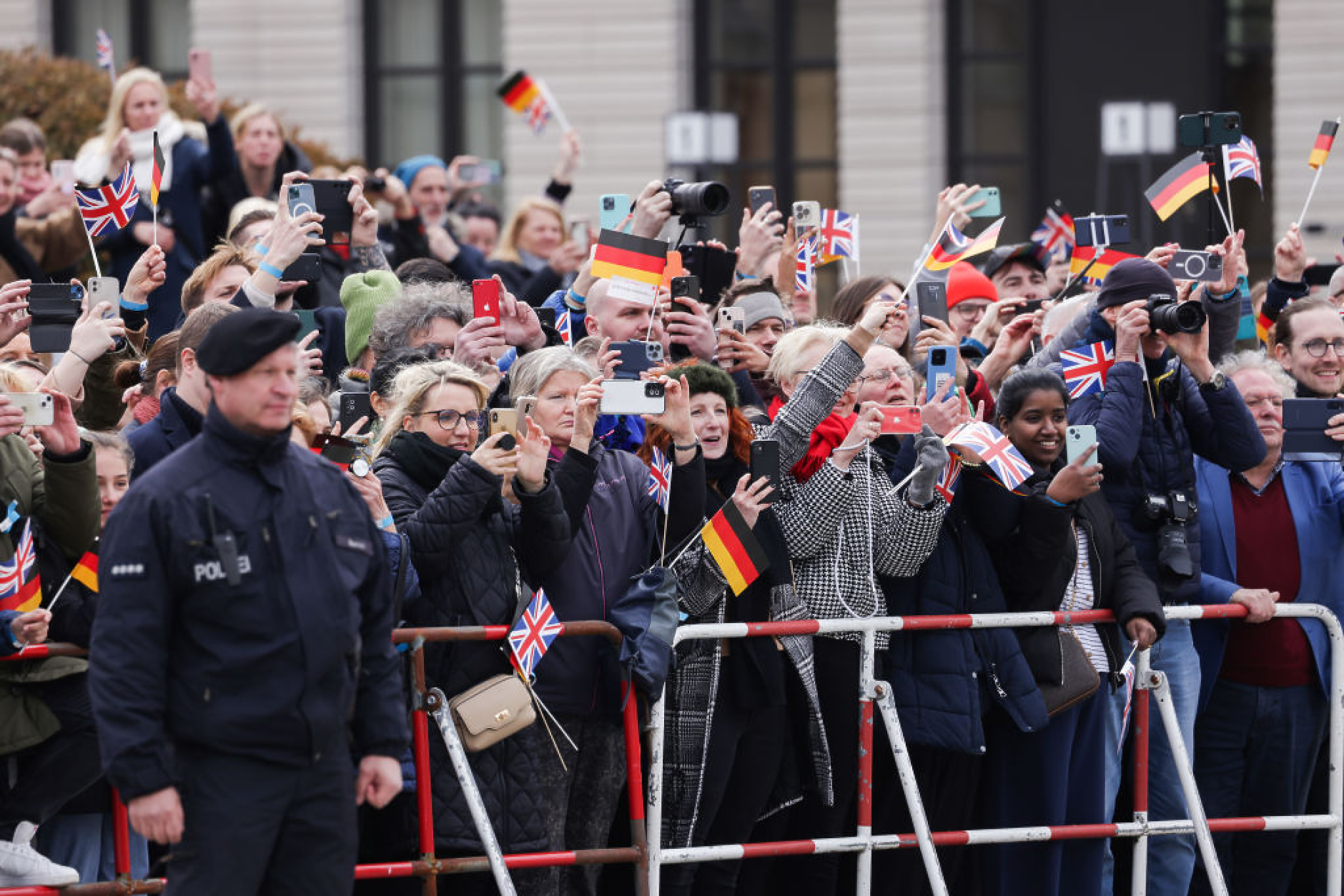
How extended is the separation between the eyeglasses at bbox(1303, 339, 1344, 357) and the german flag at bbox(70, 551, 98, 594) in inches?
189

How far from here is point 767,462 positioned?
6797 millimetres

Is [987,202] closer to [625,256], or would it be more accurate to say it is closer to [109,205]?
[625,256]

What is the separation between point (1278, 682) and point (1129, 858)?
834 millimetres

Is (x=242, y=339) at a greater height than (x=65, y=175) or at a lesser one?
lesser

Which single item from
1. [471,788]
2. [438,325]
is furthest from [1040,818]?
[438,325]

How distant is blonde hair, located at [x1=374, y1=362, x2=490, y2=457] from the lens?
21.6 feet

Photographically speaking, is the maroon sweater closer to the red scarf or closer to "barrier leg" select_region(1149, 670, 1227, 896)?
"barrier leg" select_region(1149, 670, 1227, 896)

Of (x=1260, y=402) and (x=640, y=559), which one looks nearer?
(x=640, y=559)

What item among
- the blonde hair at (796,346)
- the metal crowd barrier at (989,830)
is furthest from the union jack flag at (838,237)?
the metal crowd barrier at (989,830)

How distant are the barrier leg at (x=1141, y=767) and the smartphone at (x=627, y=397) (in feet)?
6.53

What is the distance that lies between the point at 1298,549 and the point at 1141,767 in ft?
3.88

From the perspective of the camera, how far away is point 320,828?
542cm

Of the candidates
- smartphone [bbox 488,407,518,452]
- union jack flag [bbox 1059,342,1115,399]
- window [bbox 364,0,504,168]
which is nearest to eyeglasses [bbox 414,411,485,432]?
smartphone [bbox 488,407,518,452]

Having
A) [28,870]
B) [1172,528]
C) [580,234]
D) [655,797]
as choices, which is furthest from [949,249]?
[28,870]
